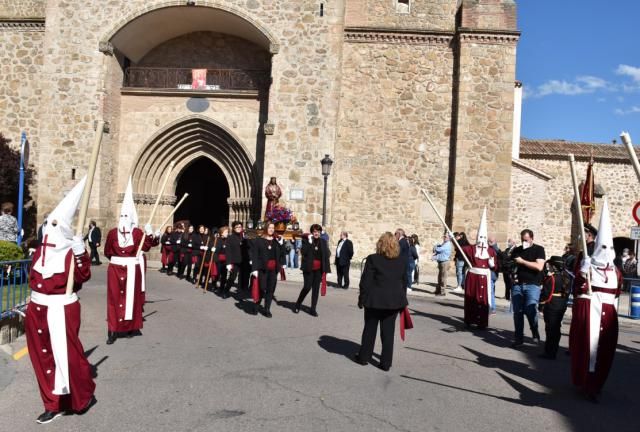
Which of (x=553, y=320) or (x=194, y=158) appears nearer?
(x=553, y=320)

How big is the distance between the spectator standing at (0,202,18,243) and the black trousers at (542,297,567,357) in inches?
360

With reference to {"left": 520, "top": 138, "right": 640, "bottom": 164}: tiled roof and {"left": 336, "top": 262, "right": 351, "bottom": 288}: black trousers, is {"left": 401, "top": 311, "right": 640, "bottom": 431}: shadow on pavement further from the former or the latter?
{"left": 520, "top": 138, "right": 640, "bottom": 164}: tiled roof

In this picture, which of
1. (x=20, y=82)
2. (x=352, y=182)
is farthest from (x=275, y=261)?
(x=20, y=82)

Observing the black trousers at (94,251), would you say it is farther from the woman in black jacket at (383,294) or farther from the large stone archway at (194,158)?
the woman in black jacket at (383,294)

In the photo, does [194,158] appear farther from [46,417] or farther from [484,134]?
[46,417]

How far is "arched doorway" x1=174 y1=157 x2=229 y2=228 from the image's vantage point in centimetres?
2534

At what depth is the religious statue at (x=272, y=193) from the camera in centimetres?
1808

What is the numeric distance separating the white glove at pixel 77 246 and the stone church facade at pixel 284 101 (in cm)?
1373

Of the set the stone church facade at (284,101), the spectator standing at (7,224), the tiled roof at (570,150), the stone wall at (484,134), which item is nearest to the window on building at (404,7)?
the stone church facade at (284,101)

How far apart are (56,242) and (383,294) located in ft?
11.2

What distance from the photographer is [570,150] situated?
80.7ft

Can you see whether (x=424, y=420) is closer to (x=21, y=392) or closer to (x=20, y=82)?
(x=21, y=392)

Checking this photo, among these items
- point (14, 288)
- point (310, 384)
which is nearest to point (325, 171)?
point (14, 288)

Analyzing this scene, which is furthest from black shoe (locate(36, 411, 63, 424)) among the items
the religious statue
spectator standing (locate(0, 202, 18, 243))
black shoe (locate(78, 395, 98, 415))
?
the religious statue
